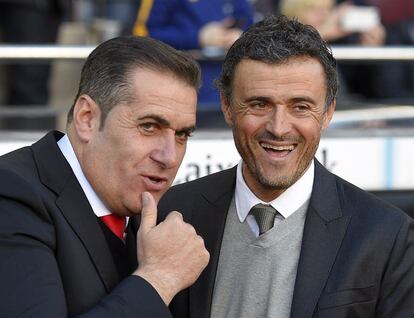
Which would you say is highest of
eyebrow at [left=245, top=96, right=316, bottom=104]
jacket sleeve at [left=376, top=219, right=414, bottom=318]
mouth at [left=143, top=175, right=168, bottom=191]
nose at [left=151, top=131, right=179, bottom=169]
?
eyebrow at [left=245, top=96, right=316, bottom=104]

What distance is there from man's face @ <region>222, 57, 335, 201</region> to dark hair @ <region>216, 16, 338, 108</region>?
0.02 metres

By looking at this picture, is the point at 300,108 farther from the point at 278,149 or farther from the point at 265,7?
the point at 265,7

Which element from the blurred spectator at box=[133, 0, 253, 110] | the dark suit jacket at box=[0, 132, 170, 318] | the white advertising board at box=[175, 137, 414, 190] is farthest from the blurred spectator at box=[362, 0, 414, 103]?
the dark suit jacket at box=[0, 132, 170, 318]

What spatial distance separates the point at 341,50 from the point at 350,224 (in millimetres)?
2929

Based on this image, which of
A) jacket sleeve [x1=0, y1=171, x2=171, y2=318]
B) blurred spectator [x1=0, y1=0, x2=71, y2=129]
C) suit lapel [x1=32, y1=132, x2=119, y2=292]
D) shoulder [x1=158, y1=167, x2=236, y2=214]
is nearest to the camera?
jacket sleeve [x1=0, y1=171, x2=171, y2=318]

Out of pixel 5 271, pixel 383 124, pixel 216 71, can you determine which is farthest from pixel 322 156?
pixel 5 271

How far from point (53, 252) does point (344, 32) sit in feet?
17.7

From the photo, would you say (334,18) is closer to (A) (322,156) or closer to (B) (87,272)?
(A) (322,156)

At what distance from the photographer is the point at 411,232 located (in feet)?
10.2

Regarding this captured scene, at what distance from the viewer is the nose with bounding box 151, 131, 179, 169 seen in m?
2.82

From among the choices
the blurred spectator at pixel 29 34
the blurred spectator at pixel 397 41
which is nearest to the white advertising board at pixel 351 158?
the blurred spectator at pixel 29 34

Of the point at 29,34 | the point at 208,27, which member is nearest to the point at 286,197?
the point at 208,27

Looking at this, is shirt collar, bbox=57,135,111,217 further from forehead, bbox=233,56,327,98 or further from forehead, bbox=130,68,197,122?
forehead, bbox=233,56,327,98

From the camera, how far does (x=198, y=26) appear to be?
6.30 meters
